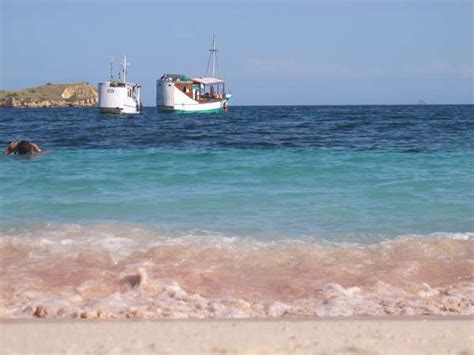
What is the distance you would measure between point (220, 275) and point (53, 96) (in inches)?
5337

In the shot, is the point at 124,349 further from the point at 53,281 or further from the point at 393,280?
the point at 393,280

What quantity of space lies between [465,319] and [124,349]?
2.30 meters

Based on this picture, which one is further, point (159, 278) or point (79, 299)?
point (159, 278)

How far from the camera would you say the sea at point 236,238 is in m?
4.93

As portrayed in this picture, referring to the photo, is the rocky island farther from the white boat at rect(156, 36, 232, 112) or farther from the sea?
the sea

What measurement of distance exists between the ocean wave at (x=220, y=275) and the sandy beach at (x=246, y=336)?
47 cm

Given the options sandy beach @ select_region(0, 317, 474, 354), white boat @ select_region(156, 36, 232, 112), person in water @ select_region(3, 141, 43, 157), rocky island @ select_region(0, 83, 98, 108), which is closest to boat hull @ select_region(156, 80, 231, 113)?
white boat @ select_region(156, 36, 232, 112)

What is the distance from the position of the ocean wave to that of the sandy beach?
1.55 feet

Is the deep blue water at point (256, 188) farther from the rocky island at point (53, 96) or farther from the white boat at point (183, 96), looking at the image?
the rocky island at point (53, 96)

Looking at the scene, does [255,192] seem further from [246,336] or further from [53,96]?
[53,96]

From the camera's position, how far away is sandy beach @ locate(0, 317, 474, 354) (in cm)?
362

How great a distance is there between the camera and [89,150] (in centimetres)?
1852

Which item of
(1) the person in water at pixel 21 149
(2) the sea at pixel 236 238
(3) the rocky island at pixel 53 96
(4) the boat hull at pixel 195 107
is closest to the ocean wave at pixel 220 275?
(2) the sea at pixel 236 238

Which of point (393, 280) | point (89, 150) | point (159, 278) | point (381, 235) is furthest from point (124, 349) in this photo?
point (89, 150)
